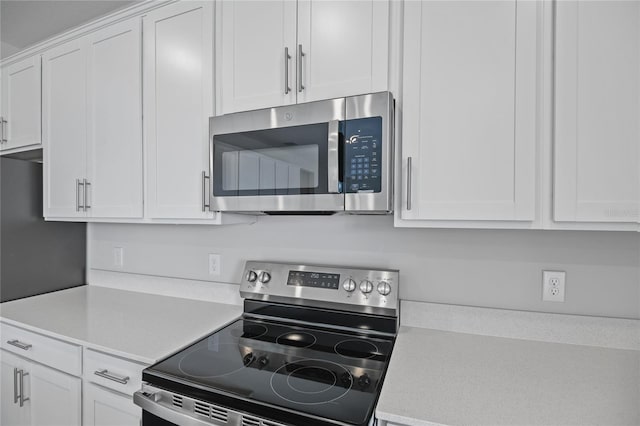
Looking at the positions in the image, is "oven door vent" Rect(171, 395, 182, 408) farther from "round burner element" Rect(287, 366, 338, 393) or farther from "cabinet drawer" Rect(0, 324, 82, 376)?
"cabinet drawer" Rect(0, 324, 82, 376)

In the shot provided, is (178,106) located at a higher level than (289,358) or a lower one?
higher

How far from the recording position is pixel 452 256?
1393mm

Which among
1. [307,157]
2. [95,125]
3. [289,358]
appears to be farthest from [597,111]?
[95,125]

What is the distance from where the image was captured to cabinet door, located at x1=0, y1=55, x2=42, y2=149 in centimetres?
202

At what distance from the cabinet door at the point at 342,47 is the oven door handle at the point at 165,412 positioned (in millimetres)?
1129

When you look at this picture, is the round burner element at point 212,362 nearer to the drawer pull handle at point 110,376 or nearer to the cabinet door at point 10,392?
the drawer pull handle at point 110,376

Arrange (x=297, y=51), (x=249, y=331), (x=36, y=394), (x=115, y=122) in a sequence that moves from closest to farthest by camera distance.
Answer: (x=297, y=51)
(x=249, y=331)
(x=36, y=394)
(x=115, y=122)

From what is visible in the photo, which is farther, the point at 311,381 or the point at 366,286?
the point at 366,286

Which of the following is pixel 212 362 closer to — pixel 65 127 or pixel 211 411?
pixel 211 411

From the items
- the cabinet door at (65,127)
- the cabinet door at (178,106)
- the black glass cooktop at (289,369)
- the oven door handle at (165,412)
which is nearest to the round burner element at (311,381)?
the black glass cooktop at (289,369)

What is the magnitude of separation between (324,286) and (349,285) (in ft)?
0.39

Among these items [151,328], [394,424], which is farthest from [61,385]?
[394,424]

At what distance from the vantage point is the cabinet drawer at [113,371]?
3.98 ft

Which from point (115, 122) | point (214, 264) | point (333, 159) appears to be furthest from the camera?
point (214, 264)
